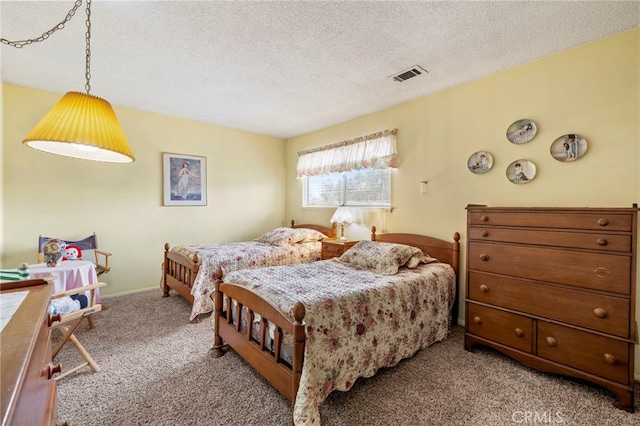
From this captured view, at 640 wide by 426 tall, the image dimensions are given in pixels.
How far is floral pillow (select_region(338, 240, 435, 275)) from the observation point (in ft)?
9.00

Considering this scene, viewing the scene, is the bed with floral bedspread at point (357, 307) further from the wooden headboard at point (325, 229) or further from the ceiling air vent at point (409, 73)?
the ceiling air vent at point (409, 73)

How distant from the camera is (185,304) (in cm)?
358

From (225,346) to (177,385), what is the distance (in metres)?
0.56

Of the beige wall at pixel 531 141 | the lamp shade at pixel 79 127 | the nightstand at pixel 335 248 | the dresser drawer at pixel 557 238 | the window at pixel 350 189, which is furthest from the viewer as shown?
the window at pixel 350 189

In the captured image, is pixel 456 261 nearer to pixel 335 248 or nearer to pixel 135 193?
pixel 335 248

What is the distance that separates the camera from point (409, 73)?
284cm

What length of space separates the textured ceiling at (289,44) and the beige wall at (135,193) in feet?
2.07

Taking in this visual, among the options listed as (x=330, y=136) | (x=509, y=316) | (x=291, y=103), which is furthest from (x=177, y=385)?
(x=330, y=136)

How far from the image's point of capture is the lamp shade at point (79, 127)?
1.49m

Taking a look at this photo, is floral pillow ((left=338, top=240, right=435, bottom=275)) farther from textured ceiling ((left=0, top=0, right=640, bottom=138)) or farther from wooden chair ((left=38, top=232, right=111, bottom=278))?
→ wooden chair ((left=38, top=232, right=111, bottom=278))

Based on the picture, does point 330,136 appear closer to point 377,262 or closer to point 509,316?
point 377,262

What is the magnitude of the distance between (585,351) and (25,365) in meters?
2.87

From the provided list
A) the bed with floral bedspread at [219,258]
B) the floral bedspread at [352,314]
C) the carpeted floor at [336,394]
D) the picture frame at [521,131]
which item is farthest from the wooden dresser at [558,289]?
the bed with floral bedspread at [219,258]

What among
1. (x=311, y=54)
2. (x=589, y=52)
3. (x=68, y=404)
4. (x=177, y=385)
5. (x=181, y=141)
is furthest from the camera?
(x=181, y=141)
